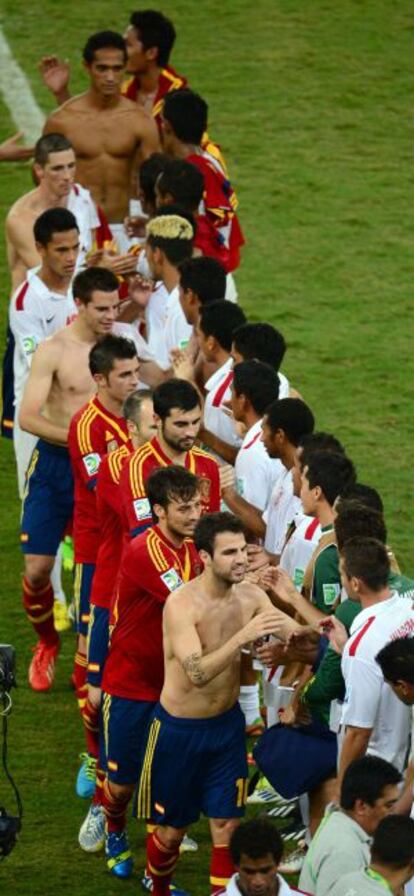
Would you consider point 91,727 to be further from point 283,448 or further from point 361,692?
point 361,692

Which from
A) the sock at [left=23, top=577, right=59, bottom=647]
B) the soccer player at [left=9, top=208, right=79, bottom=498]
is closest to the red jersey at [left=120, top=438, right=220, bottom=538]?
the sock at [left=23, top=577, right=59, bottom=647]

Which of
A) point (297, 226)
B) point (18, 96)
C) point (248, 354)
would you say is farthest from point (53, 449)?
point (18, 96)

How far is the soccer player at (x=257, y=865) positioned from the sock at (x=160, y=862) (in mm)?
1213

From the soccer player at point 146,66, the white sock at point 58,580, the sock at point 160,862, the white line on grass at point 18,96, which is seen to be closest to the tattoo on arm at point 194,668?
the sock at point 160,862

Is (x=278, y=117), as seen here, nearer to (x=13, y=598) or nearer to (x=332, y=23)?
(x=332, y=23)

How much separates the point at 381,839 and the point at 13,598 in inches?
203

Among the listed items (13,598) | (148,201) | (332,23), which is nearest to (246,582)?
(13,598)

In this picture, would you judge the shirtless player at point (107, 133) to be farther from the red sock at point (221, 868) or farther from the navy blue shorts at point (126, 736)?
the red sock at point (221, 868)

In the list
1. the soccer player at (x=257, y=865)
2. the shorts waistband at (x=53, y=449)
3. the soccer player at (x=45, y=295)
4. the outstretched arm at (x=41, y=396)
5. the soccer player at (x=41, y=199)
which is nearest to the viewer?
the soccer player at (x=257, y=865)

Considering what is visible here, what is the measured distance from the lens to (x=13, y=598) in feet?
38.7

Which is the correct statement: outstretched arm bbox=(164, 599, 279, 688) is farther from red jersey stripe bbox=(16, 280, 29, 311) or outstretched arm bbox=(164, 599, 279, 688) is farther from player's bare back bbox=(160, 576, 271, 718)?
red jersey stripe bbox=(16, 280, 29, 311)

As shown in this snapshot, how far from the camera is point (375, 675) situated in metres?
7.73

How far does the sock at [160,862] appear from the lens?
854 cm

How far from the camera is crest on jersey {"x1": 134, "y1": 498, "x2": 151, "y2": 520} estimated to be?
8.97 metres
